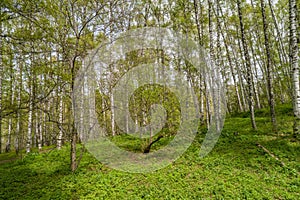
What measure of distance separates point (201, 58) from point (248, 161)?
22.1ft

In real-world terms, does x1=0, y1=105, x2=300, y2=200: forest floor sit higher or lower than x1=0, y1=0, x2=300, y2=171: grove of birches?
lower

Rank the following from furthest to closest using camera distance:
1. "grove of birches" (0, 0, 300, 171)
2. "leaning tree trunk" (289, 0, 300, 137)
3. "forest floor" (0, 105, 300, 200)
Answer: "leaning tree trunk" (289, 0, 300, 137)
"forest floor" (0, 105, 300, 200)
"grove of birches" (0, 0, 300, 171)

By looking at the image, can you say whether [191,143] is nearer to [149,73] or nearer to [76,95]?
[149,73]

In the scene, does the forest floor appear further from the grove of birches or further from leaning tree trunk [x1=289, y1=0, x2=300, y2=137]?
leaning tree trunk [x1=289, y1=0, x2=300, y2=137]

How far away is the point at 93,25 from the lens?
697 cm

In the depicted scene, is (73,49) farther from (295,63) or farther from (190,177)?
(295,63)

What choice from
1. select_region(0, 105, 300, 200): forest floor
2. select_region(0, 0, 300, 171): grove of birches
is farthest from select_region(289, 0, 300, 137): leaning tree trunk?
select_region(0, 105, 300, 200): forest floor

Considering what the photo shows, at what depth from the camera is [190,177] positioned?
20.2ft

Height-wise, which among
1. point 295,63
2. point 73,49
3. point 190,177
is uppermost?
point 73,49

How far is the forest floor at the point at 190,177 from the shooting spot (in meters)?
5.34

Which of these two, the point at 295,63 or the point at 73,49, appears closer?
the point at 73,49

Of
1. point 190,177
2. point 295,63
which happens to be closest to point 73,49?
point 190,177

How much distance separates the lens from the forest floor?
5336 mm

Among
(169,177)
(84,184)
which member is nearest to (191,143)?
(169,177)
